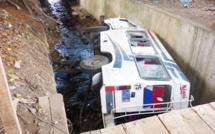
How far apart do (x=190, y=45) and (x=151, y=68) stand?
1465 mm

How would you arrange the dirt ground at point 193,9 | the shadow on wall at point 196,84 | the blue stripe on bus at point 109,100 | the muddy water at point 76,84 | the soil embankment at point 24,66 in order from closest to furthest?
1. the soil embankment at point 24,66
2. the blue stripe on bus at point 109,100
3. the shadow on wall at point 196,84
4. the muddy water at point 76,84
5. the dirt ground at point 193,9

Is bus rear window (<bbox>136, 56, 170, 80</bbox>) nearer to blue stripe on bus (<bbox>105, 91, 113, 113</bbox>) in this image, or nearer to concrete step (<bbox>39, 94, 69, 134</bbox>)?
blue stripe on bus (<bbox>105, 91, 113, 113</bbox>)

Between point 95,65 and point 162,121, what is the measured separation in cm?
252

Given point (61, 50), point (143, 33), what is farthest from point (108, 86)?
point (61, 50)

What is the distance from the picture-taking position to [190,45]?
16.5 ft

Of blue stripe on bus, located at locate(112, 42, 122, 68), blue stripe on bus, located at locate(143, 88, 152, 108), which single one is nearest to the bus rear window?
blue stripe on bus, located at locate(143, 88, 152, 108)

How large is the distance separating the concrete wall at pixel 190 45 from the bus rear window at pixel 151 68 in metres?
1.00

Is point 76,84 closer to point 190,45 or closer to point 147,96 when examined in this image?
point 147,96

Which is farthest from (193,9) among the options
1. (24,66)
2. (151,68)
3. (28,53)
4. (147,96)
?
(24,66)

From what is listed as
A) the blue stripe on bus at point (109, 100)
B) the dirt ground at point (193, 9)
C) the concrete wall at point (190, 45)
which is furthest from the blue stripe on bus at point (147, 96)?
the dirt ground at point (193, 9)

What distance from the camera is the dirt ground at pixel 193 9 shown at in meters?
5.68

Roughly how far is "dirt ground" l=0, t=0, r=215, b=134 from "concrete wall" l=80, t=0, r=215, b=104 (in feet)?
1.54

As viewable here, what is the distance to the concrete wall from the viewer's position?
439cm

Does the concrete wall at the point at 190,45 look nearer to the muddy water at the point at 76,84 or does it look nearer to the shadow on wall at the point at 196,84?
the shadow on wall at the point at 196,84
